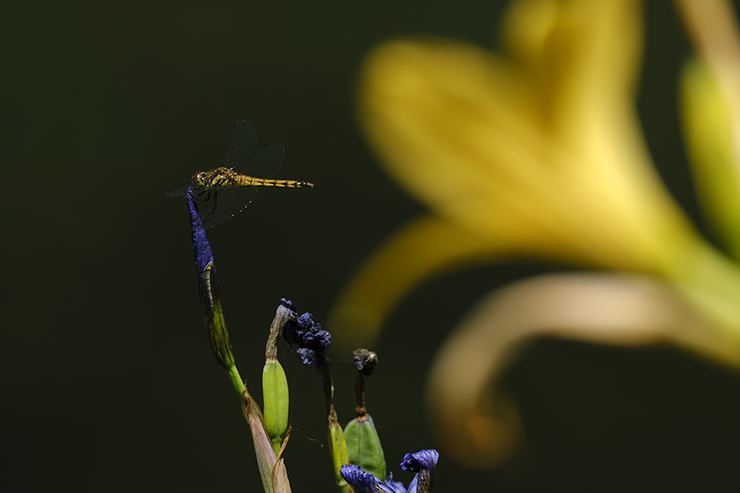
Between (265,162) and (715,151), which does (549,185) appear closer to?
(715,151)

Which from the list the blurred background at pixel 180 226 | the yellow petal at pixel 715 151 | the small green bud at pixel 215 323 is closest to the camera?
the small green bud at pixel 215 323

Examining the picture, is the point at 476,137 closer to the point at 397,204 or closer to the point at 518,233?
the point at 518,233

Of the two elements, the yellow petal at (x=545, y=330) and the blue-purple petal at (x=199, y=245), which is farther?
the yellow petal at (x=545, y=330)

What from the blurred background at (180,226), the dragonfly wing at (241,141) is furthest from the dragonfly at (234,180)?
the blurred background at (180,226)

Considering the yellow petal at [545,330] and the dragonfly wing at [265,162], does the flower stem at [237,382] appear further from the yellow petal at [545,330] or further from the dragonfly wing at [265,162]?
the yellow petal at [545,330]

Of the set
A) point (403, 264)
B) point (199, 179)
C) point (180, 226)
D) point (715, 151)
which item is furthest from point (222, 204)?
point (180, 226)
